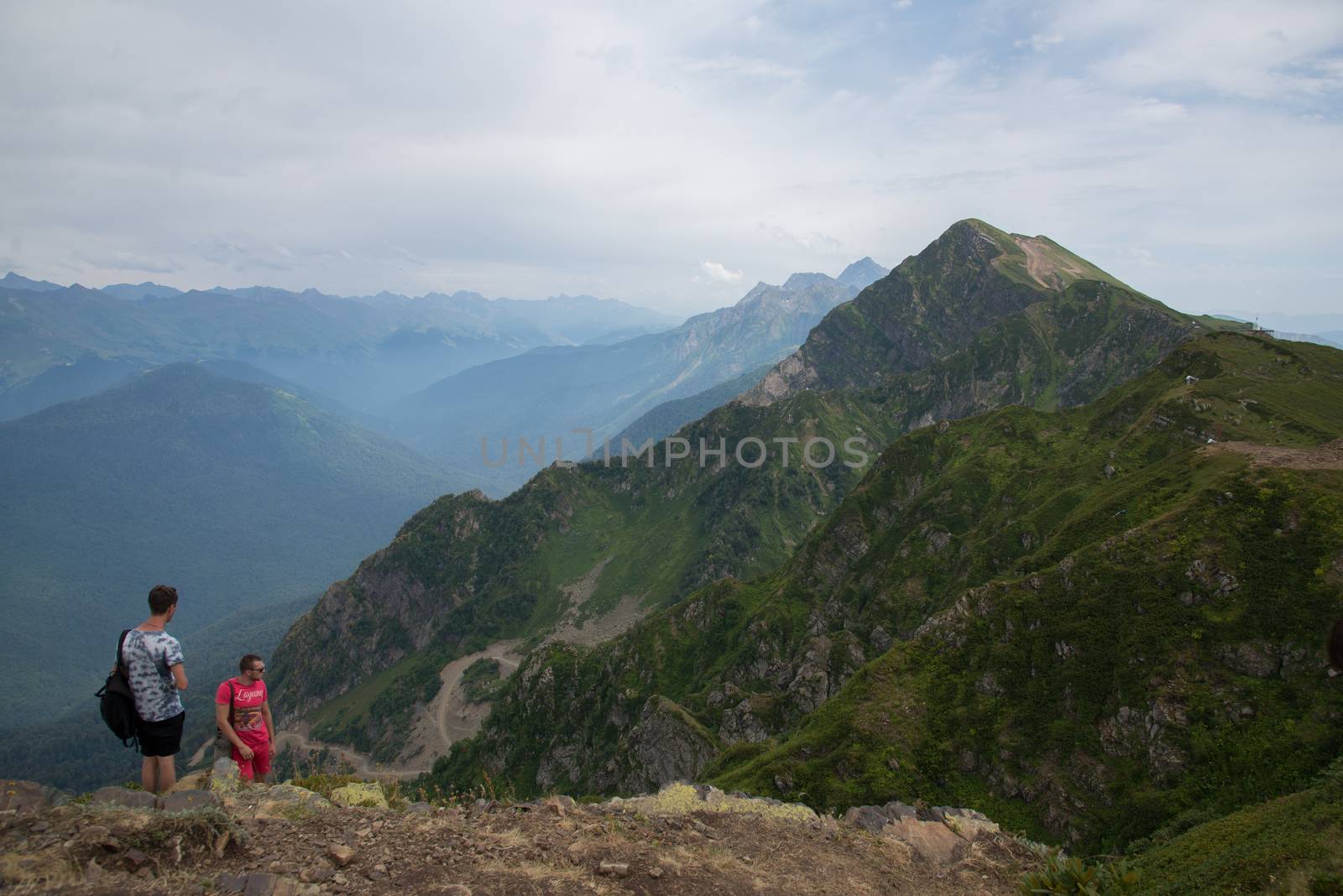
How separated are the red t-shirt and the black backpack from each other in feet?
6.01

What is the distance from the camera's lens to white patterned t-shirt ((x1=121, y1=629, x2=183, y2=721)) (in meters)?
13.0

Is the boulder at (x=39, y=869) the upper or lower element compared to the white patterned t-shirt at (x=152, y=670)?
lower

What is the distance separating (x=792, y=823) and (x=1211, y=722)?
777 inches

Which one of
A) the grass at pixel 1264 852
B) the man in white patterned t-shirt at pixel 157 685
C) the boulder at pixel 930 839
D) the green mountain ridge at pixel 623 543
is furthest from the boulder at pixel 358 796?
the green mountain ridge at pixel 623 543

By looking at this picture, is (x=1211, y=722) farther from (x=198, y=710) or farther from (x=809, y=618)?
(x=198, y=710)

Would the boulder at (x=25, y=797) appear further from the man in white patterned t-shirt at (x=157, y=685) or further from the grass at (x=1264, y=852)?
the grass at (x=1264, y=852)

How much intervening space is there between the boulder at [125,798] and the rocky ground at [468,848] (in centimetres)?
3

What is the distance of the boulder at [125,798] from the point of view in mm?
12898

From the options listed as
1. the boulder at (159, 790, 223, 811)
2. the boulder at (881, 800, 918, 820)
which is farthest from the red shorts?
the boulder at (881, 800, 918, 820)

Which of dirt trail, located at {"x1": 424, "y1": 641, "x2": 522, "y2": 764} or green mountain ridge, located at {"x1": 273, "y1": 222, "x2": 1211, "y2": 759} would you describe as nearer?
dirt trail, located at {"x1": 424, "y1": 641, "x2": 522, "y2": 764}

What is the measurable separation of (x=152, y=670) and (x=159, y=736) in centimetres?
Answer: 139

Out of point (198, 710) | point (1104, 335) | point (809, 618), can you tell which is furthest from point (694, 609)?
point (198, 710)

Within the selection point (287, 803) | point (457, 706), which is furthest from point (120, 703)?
point (457, 706)

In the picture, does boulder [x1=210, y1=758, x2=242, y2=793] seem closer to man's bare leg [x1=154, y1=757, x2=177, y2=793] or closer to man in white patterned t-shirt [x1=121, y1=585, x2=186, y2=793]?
man's bare leg [x1=154, y1=757, x2=177, y2=793]
